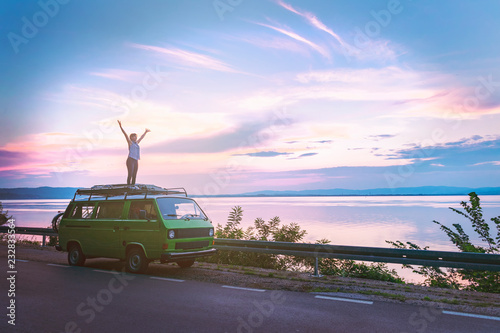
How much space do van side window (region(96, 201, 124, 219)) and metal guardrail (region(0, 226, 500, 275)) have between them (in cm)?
317

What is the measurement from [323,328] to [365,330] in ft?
1.98

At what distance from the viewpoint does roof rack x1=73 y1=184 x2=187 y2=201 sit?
1143cm

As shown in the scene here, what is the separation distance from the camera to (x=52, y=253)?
52.4 feet

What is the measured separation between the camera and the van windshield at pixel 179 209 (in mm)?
10562

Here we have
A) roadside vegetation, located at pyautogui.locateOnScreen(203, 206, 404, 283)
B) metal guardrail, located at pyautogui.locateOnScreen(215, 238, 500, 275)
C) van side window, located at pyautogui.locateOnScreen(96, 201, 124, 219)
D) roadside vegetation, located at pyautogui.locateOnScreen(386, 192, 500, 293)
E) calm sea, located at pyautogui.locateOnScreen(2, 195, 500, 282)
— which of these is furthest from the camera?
calm sea, located at pyautogui.locateOnScreen(2, 195, 500, 282)

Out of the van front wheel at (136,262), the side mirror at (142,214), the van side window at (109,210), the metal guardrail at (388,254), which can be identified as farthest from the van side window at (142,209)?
the metal guardrail at (388,254)

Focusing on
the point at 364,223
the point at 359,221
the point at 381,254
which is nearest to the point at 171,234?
the point at 381,254

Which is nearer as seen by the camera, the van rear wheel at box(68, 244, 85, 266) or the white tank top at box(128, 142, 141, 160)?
the van rear wheel at box(68, 244, 85, 266)

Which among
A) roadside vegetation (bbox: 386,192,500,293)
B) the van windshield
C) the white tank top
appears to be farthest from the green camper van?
roadside vegetation (bbox: 386,192,500,293)

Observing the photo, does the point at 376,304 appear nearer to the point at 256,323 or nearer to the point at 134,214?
the point at 256,323

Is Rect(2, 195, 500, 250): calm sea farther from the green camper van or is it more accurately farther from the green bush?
the green camper van

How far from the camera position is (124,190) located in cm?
1179

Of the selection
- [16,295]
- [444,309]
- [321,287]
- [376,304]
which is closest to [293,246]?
[321,287]

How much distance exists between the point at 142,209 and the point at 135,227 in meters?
0.52
